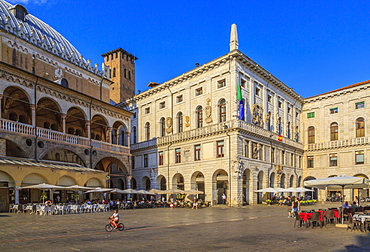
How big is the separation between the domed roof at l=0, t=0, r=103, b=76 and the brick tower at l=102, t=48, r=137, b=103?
2238 cm

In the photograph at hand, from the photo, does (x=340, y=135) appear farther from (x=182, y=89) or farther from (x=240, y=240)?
(x=240, y=240)

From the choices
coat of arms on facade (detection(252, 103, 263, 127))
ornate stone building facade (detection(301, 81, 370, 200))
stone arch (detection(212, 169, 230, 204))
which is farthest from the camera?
ornate stone building facade (detection(301, 81, 370, 200))

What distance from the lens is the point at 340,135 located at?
4841 cm

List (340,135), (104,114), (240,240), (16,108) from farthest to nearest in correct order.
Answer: (340,135), (104,114), (16,108), (240,240)

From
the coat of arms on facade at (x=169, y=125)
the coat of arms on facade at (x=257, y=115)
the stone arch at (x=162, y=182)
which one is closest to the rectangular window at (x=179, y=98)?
the coat of arms on facade at (x=169, y=125)

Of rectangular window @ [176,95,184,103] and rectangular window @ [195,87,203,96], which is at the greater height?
rectangular window @ [195,87,203,96]

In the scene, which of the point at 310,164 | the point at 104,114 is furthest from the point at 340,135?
the point at 104,114

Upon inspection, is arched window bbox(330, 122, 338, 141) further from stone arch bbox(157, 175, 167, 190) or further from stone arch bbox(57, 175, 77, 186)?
stone arch bbox(57, 175, 77, 186)

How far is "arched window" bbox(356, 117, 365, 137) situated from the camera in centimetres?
4641

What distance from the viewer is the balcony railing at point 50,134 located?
83.7ft

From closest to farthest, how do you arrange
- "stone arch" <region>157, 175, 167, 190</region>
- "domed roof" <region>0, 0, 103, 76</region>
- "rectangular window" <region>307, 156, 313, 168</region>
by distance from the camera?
"domed roof" <region>0, 0, 103, 76</region> < "stone arch" <region>157, 175, 167, 190</region> < "rectangular window" <region>307, 156, 313, 168</region>

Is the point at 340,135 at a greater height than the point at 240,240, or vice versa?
the point at 340,135

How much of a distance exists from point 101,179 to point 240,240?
22472 millimetres

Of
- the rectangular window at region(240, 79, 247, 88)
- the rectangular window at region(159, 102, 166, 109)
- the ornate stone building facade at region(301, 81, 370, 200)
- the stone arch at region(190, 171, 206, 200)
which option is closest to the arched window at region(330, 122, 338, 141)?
the ornate stone building facade at region(301, 81, 370, 200)
